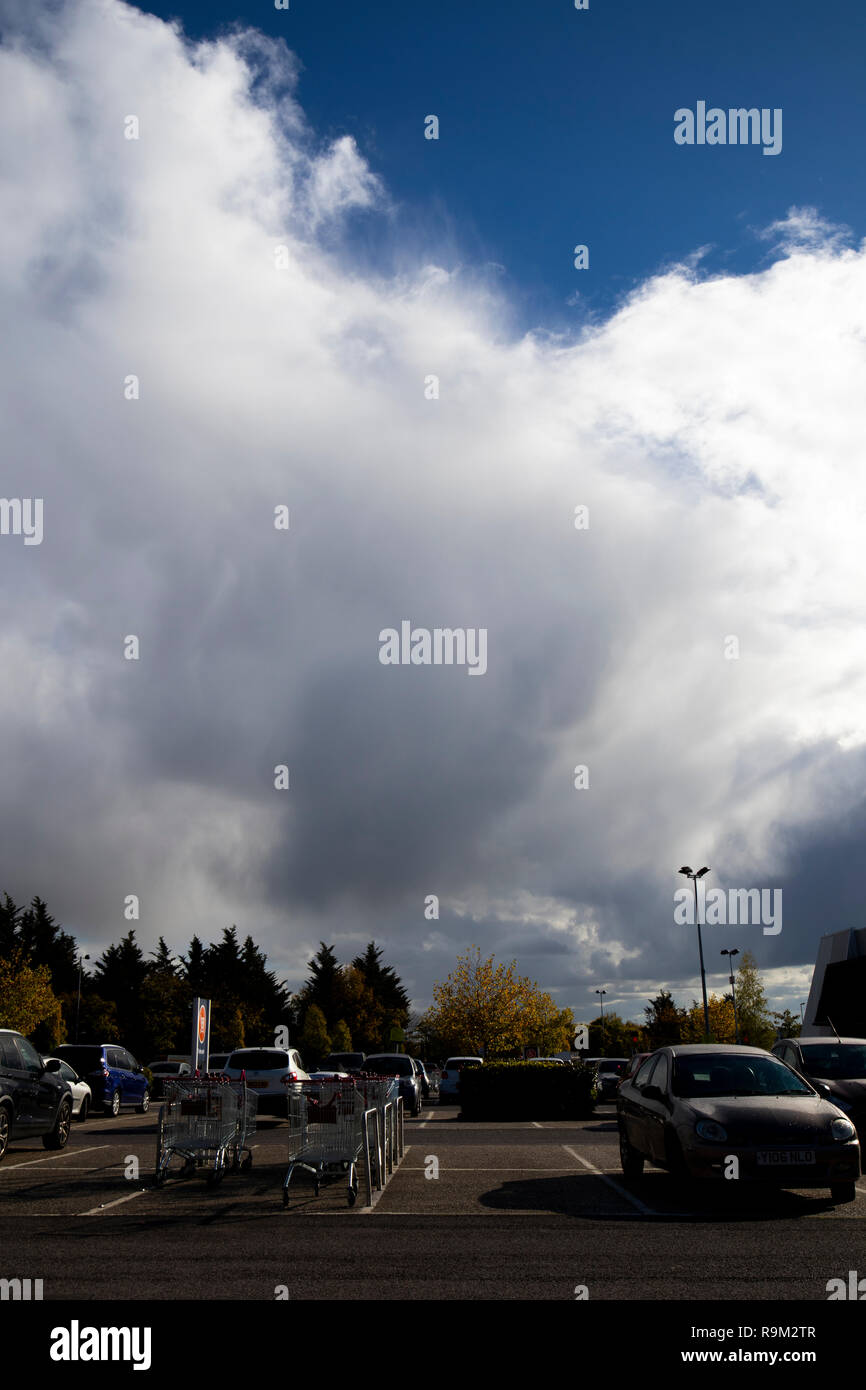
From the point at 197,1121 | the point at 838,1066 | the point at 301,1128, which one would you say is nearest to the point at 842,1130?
the point at 301,1128

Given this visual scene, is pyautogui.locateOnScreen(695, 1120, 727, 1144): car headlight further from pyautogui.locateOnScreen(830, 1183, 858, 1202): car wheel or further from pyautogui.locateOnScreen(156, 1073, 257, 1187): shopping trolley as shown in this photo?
pyautogui.locateOnScreen(156, 1073, 257, 1187): shopping trolley

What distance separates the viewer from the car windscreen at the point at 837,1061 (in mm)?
15438

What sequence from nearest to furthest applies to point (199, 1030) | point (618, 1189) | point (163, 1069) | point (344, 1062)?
point (618, 1189)
point (199, 1030)
point (344, 1062)
point (163, 1069)

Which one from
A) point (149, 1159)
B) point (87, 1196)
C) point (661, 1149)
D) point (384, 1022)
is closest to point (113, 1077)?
point (149, 1159)

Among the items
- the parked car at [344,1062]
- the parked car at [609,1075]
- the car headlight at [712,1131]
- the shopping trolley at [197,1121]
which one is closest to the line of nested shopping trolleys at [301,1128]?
the shopping trolley at [197,1121]

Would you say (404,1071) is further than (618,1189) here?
Yes

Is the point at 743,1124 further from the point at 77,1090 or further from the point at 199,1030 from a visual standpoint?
the point at 77,1090

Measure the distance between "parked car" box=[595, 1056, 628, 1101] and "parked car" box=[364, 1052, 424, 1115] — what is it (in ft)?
21.1

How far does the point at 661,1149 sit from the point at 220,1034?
7375 centimetres

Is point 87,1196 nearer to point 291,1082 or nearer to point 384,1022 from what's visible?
point 291,1082

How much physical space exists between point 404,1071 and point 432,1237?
2367 centimetres

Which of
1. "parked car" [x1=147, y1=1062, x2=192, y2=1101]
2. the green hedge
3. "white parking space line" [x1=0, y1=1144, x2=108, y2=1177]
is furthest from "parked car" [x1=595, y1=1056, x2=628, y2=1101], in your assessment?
"white parking space line" [x1=0, y1=1144, x2=108, y2=1177]

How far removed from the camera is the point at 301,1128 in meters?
11.3

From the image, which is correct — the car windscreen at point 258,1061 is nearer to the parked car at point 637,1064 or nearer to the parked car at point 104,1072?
the parked car at point 104,1072
